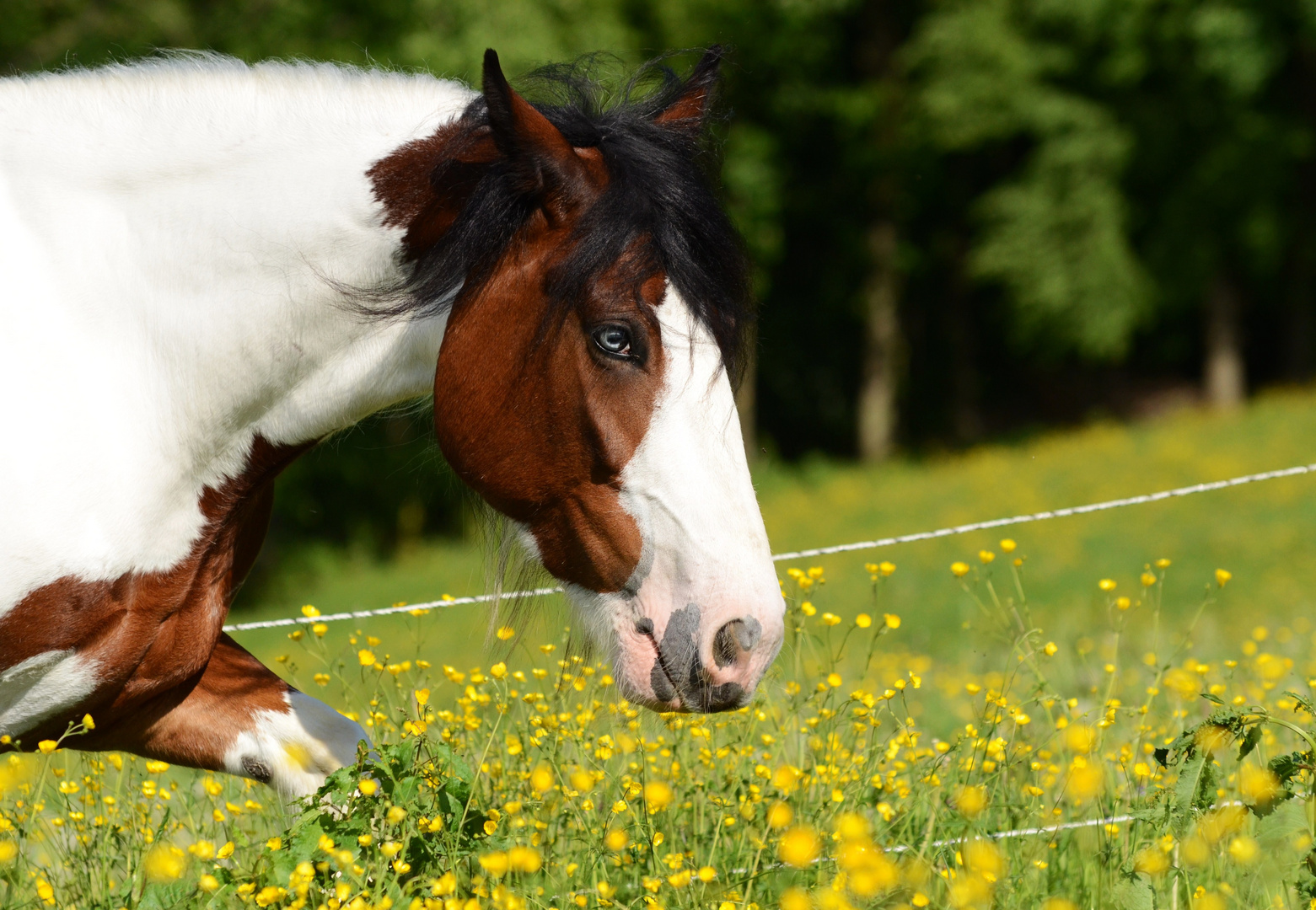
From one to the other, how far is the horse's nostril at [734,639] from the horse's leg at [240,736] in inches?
43.3

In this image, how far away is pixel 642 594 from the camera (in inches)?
106

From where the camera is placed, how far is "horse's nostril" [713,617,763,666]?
8.32ft

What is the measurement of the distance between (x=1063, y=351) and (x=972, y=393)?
5.57 m

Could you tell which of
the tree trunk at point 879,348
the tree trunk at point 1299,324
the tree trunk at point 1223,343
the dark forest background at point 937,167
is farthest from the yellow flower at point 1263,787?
the tree trunk at point 1299,324

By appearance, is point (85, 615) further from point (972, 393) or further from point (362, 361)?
point (972, 393)

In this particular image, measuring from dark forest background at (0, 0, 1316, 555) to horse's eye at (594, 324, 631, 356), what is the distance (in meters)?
14.0

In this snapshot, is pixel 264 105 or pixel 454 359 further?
pixel 264 105


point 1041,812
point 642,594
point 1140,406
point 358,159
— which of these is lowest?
point 1140,406

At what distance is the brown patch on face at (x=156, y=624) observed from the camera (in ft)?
9.18

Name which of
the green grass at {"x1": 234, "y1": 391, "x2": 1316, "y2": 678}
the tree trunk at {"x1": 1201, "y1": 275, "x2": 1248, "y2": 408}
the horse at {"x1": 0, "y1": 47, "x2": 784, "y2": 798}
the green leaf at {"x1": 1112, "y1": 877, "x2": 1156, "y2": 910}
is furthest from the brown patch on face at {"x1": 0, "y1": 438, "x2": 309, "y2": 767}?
the tree trunk at {"x1": 1201, "y1": 275, "x2": 1248, "y2": 408}

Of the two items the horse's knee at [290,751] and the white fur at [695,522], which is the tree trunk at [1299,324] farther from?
the horse's knee at [290,751]

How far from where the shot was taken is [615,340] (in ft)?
8.87

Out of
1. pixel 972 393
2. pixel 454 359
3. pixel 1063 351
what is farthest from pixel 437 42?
pixel 972 393

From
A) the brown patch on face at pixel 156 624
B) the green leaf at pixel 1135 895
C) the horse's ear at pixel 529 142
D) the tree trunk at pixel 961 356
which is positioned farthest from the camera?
the tree trunk at pixel 961 356
